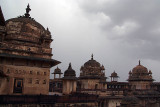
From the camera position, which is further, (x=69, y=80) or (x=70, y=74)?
(x=69, y=80)

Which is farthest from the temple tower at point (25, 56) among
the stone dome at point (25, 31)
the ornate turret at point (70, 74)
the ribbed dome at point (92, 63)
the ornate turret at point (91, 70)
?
the ribbed dome at point (92, 63)

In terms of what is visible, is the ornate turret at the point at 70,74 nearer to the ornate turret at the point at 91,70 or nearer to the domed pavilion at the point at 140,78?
the ornate turret at the point at 91,70

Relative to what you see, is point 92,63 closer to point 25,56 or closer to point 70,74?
point 70,74

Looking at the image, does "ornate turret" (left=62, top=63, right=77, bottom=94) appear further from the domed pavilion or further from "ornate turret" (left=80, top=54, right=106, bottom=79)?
the domed pavilion

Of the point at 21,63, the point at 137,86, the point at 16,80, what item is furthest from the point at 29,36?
the point at 137,86

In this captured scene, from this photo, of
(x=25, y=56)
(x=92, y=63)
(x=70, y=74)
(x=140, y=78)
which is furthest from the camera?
(x=140, y=78)

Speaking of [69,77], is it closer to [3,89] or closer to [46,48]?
[46,48]

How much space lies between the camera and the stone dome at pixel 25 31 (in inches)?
898

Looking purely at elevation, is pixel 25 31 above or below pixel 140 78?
above

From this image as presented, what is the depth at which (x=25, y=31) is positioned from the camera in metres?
23.5

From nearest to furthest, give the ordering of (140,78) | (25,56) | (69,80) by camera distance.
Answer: (25,56), (69,80), (140,78)

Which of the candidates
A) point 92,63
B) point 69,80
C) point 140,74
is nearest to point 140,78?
point 140,74

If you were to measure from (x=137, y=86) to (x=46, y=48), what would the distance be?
36.8 meters

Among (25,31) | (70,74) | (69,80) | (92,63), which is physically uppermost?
(25,31)
